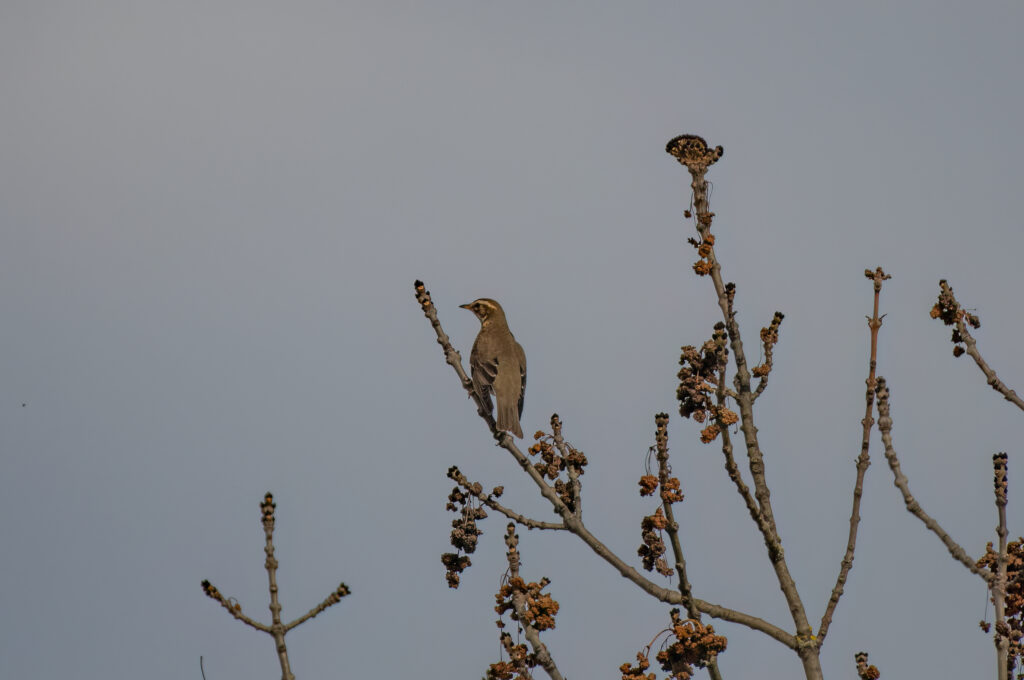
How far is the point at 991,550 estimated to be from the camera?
28.8 ft

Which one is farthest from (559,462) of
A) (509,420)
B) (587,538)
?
(509,420)

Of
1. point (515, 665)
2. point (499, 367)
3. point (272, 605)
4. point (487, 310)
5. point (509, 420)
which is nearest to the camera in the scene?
point (272, 605)

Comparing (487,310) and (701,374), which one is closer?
(701,374)

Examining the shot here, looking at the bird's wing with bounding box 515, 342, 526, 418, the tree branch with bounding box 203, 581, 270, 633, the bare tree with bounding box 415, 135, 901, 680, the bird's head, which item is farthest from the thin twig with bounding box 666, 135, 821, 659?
the bird's head

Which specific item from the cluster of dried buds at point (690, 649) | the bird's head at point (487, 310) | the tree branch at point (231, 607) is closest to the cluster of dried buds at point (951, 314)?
the cluster of dried buds at point (690, 649)

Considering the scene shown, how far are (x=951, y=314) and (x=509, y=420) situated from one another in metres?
6.53

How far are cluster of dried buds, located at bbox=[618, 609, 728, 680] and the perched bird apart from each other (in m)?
5.80

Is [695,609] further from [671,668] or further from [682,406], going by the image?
[682,406]

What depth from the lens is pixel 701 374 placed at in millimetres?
9078

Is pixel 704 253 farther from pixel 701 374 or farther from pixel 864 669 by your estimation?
pixel 864 669

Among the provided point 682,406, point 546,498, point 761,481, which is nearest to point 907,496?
point 761,481

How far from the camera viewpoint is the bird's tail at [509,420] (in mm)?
14570

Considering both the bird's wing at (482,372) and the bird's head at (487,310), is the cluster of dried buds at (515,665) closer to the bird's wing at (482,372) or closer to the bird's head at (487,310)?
the bird's wing at (482,372)

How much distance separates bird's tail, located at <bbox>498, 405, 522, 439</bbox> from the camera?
14.6 meters
